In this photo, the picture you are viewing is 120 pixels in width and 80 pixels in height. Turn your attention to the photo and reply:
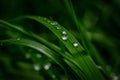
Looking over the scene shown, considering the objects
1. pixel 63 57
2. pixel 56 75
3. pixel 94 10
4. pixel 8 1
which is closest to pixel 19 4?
pixel 8 1

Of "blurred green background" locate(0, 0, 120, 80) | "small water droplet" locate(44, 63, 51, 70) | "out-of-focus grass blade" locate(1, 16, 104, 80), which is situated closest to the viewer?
"out-of-focus grass blade" locate(1, 16, 104, 80)

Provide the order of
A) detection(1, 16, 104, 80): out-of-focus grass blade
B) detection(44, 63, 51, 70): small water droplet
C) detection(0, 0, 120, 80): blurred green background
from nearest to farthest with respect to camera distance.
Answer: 1. detection(1, 16, 104, 80): out-of-focus grass blade
2. detection(44, 63, 51, 70): small water droplet
3. detection(0, 0, 120, 80): blurred green background

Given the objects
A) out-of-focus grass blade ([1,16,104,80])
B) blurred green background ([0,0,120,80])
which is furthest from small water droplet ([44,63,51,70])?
out-of-focus grass blade ([1,16,104,80])

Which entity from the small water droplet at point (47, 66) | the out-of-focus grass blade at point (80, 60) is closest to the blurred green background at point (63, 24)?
the small water droplet at point (47, 66)

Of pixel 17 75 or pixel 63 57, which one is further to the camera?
pixel 17 75

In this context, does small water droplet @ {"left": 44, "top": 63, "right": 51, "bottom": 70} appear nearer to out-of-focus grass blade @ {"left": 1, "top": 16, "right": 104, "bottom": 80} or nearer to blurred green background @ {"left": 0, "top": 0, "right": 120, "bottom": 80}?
blurred green background @ {"left": 0, "top": 0, "right": 120, "bottom": 80}

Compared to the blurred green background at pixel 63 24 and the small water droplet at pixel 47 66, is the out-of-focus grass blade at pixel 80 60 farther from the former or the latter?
the blurred green background at pixel 63 24

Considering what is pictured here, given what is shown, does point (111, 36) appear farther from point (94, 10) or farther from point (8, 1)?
point (8, 1)

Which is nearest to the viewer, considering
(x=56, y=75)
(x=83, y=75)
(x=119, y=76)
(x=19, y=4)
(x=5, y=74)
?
(x=83, y=75)

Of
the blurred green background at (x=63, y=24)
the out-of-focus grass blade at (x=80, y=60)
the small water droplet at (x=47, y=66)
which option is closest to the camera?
the out-of-focus grass blade at (x=80, y=60)
